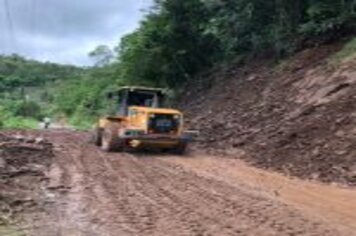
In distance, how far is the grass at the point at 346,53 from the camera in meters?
24.7

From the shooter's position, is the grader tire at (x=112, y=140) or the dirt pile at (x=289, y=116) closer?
the dirt pile at (x=289, y=116)

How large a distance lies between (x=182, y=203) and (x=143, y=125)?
1064 cm

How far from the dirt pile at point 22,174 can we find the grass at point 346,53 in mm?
9331

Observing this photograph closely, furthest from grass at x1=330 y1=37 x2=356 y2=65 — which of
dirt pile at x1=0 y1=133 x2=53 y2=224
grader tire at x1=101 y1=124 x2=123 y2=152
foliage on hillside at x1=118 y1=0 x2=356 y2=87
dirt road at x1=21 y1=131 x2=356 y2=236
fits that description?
dirt pile at x1=0 y1=133 x2=53 y2=224

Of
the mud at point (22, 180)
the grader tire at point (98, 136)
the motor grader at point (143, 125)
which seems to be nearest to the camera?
the mud at point (22, 180)

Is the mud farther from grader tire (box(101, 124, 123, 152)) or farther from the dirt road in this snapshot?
grader tire (box(101, 124, 123, 152))

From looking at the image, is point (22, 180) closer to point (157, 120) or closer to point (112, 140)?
point (112, 140)

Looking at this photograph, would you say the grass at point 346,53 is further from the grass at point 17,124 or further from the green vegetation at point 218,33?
the grass at point 17,124

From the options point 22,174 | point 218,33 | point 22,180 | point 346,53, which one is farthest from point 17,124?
point 22,180

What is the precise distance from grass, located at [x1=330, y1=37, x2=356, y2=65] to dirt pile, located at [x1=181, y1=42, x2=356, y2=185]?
0.27 metres

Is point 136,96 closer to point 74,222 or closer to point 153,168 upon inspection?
point 153,168

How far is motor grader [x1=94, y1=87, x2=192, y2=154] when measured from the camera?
2389 centimetres

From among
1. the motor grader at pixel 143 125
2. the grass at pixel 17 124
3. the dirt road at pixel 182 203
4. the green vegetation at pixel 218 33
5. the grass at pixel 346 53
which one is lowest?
the dirt road at pixel 182 203

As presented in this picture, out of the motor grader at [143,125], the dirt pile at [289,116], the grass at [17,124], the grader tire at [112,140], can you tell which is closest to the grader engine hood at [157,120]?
the motor grader at [143,125]
